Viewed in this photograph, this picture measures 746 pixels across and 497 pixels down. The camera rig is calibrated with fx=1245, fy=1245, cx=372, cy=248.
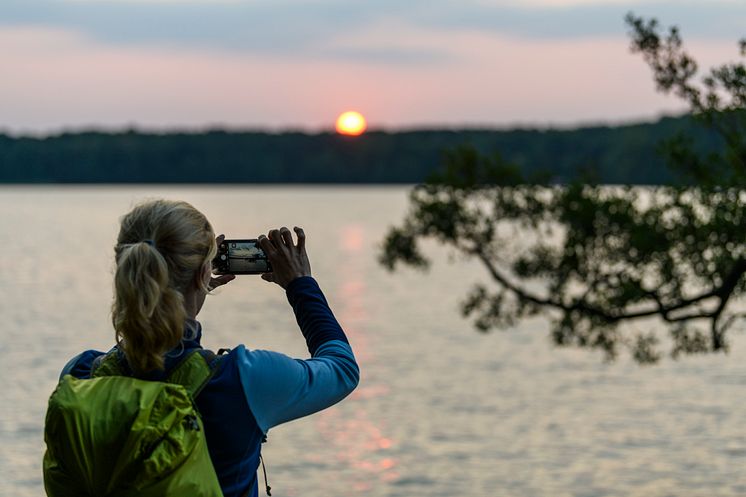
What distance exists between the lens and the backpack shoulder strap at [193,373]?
2.81m

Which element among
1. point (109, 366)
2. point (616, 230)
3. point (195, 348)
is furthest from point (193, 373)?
point (616, 230)

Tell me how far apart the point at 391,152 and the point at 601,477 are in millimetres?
143687

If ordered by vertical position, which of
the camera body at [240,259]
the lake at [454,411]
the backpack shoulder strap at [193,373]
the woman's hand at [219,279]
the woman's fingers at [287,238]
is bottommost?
the lake at [454,411]

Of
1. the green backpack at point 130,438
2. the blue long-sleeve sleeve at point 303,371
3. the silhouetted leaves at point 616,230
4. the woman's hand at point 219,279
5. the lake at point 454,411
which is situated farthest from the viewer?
the lake at point 454,411

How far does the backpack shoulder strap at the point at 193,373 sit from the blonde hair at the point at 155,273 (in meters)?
0.06

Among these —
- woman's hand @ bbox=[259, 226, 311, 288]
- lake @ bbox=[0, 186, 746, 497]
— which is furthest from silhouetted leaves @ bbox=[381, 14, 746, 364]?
woman's hand @ bbox=[259, 226, 311, 288]

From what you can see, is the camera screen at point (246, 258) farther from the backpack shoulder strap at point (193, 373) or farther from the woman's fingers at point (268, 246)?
the backpack shoulder strap at point (193, 373)

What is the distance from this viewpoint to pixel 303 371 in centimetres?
284

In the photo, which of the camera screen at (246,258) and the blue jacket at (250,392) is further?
the camera screen at (246,258)

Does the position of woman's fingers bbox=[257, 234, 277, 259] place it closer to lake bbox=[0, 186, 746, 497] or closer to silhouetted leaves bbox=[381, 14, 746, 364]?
lake bbox=[0, 186, 746, 497]

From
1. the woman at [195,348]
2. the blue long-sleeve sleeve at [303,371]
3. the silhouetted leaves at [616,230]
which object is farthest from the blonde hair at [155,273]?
the silhouetted leaves at [616,230]

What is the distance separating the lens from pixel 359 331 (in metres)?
53.2

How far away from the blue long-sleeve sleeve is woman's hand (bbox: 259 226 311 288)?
26 mm

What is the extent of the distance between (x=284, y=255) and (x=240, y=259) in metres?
0.12
